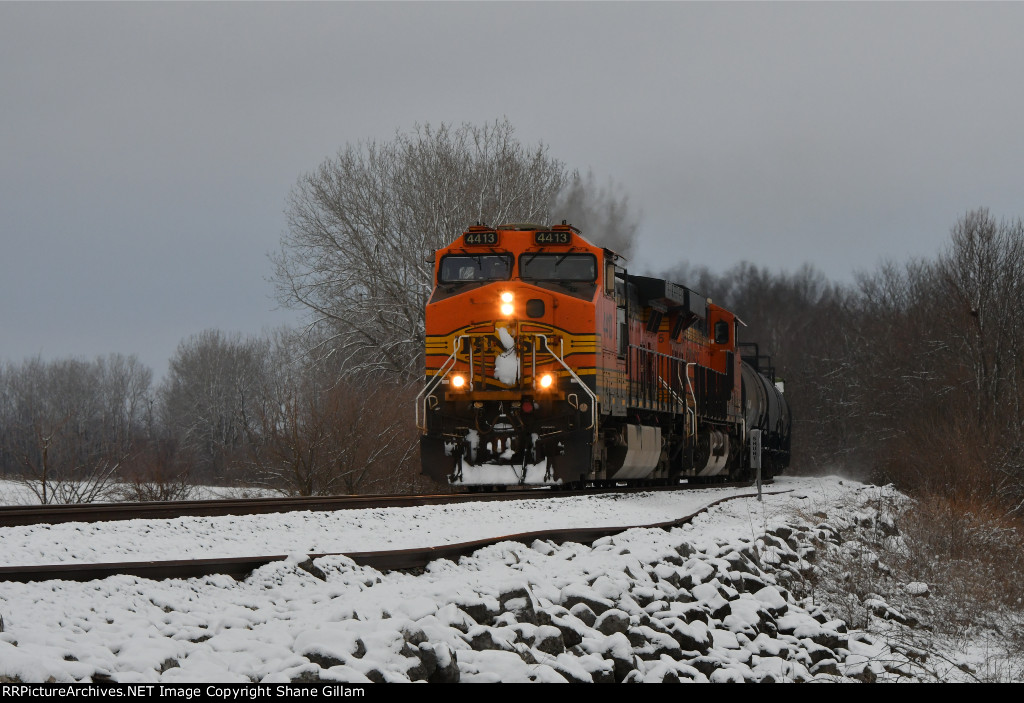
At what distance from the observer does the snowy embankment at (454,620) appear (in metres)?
5.16

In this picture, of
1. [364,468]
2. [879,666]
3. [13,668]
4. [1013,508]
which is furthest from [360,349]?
[13,668]

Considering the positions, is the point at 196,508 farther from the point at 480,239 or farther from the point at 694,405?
the point at 694,405

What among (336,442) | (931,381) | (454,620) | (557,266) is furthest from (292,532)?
Answer: (931,381)

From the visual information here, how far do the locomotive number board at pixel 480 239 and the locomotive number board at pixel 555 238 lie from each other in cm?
65

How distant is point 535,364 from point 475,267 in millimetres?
2015

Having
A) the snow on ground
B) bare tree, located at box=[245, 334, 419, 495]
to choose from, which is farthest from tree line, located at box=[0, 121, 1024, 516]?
the snow on ground

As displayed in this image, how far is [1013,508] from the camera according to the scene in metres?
24.2

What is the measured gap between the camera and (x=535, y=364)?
1586cm

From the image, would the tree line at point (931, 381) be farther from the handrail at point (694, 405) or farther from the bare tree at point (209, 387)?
the bare tree at point (209, 387)

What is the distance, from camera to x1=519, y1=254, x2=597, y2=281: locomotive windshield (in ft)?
53.9

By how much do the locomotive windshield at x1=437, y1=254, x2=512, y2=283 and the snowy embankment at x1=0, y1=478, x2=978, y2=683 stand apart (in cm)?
602

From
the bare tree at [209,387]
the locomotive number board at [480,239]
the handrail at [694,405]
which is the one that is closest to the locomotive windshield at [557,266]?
the locomotive number board at [480,239]

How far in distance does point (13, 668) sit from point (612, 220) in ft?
125

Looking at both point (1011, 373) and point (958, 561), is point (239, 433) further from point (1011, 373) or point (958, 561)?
point (958, 561)
